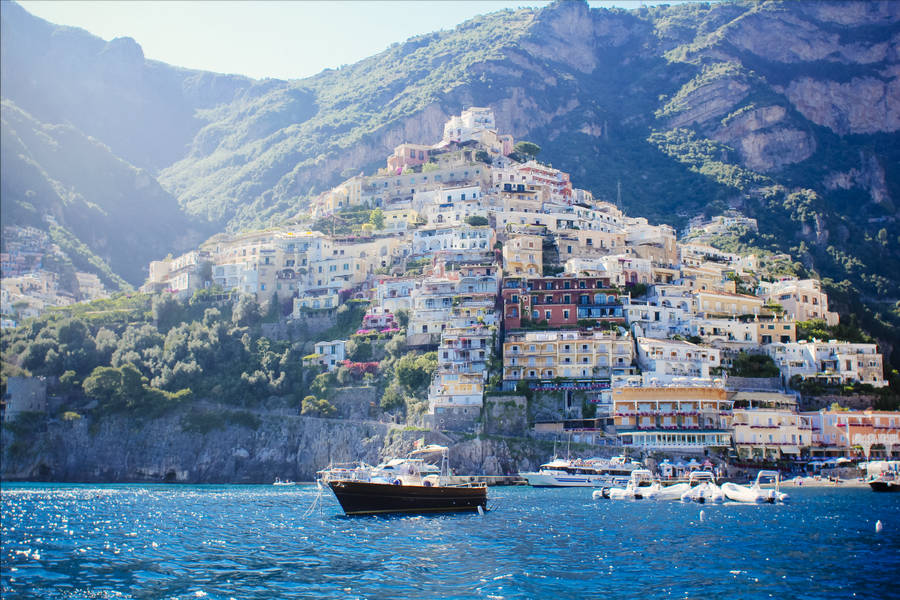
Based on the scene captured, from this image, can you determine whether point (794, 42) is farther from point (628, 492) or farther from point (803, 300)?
point (628, 492)

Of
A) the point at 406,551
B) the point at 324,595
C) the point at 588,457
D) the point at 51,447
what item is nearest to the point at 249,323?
the point at 51,447

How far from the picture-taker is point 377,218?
370 ft

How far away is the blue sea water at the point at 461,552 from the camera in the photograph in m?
28.7

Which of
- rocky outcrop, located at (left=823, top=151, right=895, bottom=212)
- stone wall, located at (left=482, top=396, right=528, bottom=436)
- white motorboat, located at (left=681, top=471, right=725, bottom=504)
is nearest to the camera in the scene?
white motorboat, located at (left=681, top=471, right=725, bottom=504)

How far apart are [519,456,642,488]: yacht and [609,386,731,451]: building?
3235 mm

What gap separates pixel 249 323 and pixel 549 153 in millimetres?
86327

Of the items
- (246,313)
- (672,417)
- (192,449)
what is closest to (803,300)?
(672,417)

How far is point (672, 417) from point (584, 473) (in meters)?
9.99

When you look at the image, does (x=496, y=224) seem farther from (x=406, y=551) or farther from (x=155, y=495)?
(x=406, y=551)

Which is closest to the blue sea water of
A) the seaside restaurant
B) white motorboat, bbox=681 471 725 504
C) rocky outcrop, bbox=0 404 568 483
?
white motorboat, bbox=681 471 725 504

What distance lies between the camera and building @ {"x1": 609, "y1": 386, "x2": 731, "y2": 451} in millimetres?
74312

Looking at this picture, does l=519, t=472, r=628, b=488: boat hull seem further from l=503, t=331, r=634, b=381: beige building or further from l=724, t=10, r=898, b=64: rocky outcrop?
l=724, t=10, r=898, b=64: rocky outcrop

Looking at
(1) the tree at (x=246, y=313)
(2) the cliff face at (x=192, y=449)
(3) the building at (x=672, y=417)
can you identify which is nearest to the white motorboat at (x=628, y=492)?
(3) the building at (x=672, y=417)

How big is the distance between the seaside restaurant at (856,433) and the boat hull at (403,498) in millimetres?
39128
